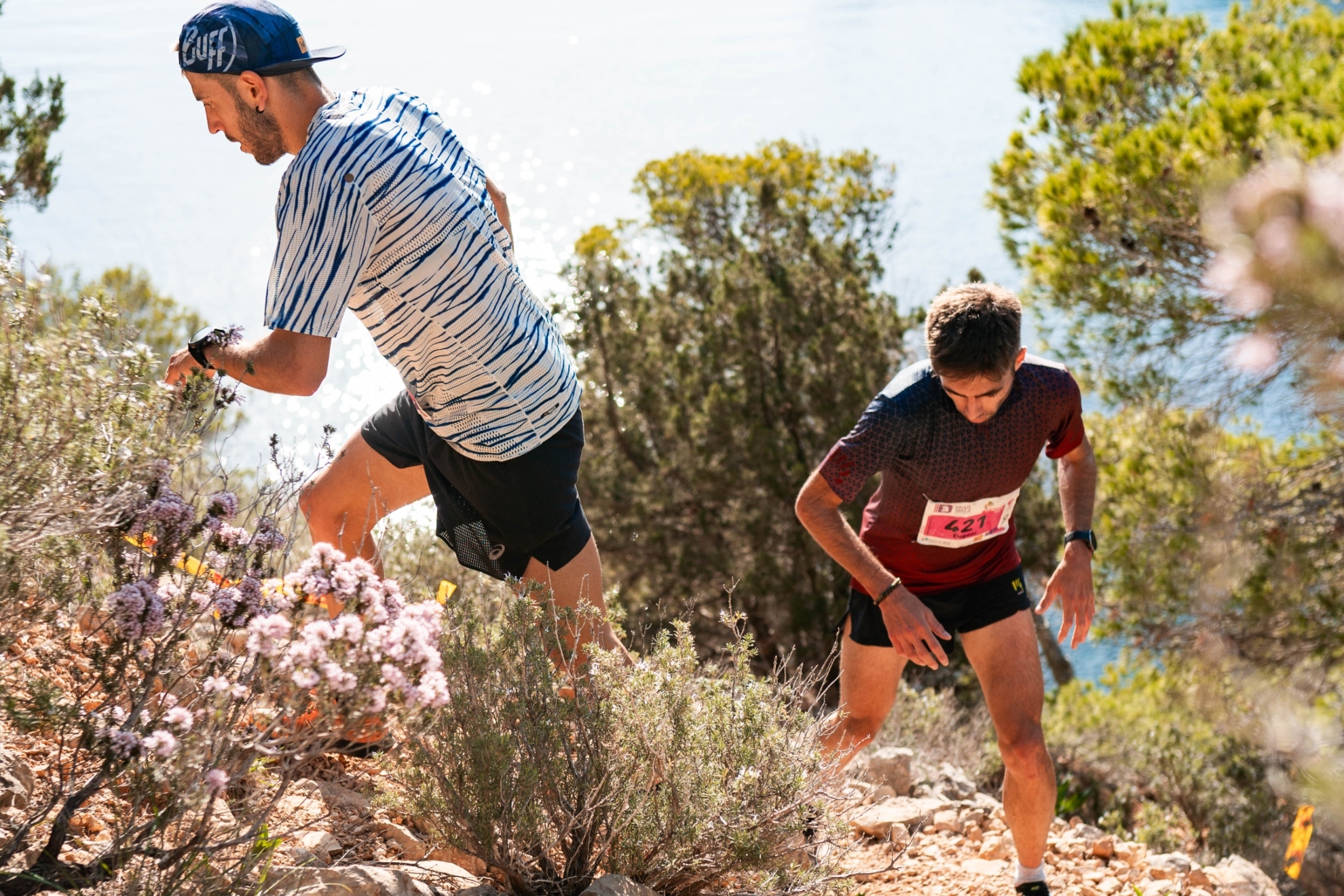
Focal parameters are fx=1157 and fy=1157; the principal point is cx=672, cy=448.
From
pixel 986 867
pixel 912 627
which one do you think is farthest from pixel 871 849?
pixel 912 627

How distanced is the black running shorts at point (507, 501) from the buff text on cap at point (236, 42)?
930 mm

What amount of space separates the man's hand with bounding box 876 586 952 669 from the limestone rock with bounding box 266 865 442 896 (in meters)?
1.36

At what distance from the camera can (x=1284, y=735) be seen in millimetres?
7746

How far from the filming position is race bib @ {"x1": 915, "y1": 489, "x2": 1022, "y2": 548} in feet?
10.8

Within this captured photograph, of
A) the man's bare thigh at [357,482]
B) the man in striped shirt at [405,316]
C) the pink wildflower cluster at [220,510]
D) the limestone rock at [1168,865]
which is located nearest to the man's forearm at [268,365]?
the man in striped shirt at [405,316]

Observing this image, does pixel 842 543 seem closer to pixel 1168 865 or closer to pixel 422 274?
pixel 422 274

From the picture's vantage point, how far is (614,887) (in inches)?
97.5

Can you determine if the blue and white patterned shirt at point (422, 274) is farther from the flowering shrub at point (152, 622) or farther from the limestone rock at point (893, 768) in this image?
the limestone rock at point (893, 768)

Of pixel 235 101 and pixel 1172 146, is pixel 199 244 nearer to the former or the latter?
pixel 1172 146

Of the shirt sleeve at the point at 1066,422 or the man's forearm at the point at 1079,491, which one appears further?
the man's forearm at the point at 1079,491

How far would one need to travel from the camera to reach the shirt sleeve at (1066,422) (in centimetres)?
333

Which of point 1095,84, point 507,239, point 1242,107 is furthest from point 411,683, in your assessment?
point 1095,84

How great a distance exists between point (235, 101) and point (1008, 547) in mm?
2422

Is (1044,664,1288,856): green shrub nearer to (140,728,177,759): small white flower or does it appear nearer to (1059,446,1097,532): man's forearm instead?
(1059,446,1097,532): man's forearm
